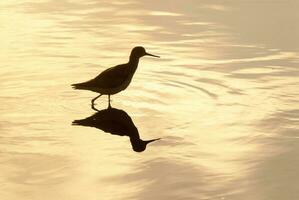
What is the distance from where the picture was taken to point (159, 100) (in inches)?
469

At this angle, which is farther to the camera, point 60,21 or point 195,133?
point 60,21

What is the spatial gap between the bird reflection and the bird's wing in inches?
14.9

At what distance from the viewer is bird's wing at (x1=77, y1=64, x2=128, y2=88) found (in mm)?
11484

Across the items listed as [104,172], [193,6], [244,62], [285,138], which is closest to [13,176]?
[104,172]

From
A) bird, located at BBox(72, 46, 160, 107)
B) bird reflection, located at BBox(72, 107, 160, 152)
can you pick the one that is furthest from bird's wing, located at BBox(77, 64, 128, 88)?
bird reflection, located at BBox(72, 107, 160, 152)

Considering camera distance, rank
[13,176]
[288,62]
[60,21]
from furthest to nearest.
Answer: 1. [60,21]
2. [288,62]
3. [13,176]

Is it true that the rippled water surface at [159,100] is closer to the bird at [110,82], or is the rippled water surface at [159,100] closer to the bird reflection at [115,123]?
the bird reflection at [115,123]

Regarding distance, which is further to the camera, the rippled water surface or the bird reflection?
the bird reflection

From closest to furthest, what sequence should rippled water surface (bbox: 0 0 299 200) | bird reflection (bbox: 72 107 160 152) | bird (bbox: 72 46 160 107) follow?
rippled water surface (bbox: 0 0 299 200), bird reflection (bbox: 72 107 160 152), bird (bbox: 72 46 160 107)

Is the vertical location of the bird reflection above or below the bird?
below

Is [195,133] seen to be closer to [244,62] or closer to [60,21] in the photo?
[244,62]

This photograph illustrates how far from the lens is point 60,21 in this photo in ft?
55.2

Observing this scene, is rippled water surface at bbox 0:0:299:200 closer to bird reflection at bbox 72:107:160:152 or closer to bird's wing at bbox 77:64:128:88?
bird reflection at bbox 72:107:160:152

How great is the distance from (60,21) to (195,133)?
7.16 m
